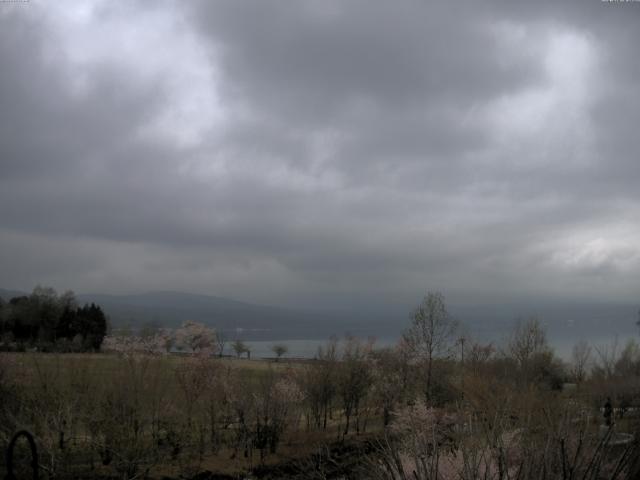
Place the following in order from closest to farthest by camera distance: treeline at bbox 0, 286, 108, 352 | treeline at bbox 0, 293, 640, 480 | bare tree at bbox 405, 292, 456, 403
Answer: treeline at bbox 0, 293, 640, 480
bare tree at bbox 405, 292, 456, 403
treeline at bbox 0, 286, 108, 352

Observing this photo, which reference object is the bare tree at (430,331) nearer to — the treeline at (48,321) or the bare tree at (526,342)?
the bare tree at (526,342)

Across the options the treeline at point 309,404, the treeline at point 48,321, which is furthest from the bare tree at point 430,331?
the treeline at point 48,321

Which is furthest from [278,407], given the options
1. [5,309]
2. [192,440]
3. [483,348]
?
[5,309]

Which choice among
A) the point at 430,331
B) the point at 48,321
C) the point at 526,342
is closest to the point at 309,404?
the point at 430,331

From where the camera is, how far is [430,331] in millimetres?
38844

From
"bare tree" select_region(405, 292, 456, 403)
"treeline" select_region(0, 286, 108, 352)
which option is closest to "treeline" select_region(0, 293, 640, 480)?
"bare tree" select_region(405, 292, 456, 403)

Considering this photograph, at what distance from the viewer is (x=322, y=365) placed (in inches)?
1508

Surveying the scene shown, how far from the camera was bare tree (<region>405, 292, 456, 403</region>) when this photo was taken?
38.7 meters

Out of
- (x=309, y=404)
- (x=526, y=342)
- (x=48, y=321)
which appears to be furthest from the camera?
(x=48, y=321)

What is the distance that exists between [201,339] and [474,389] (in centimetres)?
4502

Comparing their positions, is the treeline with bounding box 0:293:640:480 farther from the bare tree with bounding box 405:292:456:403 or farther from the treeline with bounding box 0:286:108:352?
the treeline with bounding box 0:286:108:352

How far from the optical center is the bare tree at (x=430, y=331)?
38.7 meters

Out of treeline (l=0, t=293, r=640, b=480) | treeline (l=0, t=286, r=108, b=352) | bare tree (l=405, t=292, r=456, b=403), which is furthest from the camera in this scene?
treeline (l=0, t=286, r=108, b=352)

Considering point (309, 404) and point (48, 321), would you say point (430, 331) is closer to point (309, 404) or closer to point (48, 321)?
point (309, 404)
